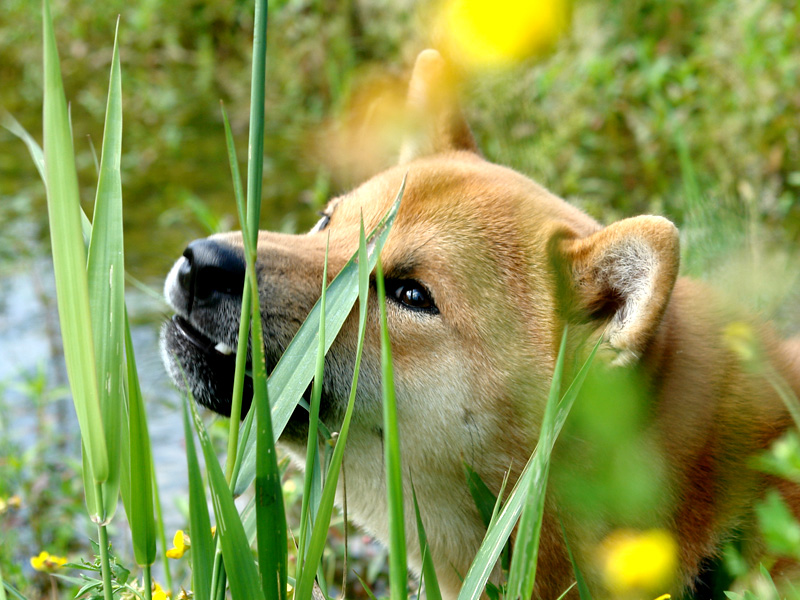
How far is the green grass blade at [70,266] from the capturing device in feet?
5.04

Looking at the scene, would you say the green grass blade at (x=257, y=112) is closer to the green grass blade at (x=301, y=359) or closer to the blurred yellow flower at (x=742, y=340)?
the green grass blade at (x=301, y=359)

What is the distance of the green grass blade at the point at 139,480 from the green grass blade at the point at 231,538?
0.14 m

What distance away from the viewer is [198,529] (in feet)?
5.36

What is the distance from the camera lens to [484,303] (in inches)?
96.3

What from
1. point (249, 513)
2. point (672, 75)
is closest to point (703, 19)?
point (672, 75)

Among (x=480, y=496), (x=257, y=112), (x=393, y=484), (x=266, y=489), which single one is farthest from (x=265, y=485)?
(x=257, y=112)

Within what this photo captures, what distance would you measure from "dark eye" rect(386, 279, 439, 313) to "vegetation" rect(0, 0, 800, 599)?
0.60 metres

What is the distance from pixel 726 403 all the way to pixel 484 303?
0.69 metres

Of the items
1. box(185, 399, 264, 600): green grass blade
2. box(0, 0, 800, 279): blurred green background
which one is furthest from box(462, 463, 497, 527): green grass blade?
box(0, 0, 800, 279): blurred green background

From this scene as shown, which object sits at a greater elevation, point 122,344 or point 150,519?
point 122,344

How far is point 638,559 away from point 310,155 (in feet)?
19.2

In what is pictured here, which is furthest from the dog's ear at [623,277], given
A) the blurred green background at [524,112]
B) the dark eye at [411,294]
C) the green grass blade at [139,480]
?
the green grass blade at [139,480]

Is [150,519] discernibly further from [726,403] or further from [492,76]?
[492,76]

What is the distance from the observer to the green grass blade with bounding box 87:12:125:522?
1.58 meters
